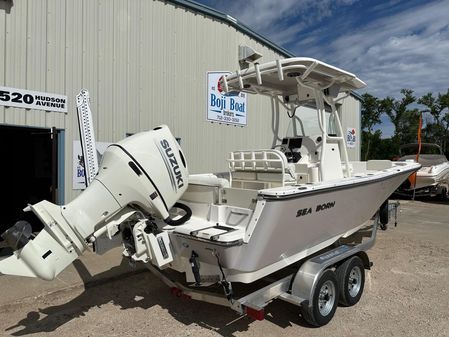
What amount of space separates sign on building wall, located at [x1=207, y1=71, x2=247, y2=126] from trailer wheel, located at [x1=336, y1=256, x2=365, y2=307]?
5296mm

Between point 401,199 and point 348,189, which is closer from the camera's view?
point 348,189

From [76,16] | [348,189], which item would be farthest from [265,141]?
[348,189]

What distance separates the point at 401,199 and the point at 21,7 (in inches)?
527

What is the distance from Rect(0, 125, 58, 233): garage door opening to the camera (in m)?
8.91

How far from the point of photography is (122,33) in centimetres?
727

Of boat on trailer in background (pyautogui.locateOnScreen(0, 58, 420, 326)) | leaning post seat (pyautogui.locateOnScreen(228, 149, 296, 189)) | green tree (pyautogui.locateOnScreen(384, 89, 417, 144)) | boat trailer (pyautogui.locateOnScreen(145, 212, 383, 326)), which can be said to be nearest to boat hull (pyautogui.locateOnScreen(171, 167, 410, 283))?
boat on trailer in background (pyautogui.locateOnScreen(0, 58, 420, 326))

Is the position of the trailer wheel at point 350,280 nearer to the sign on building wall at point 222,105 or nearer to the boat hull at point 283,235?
the boat hull at point 283,235

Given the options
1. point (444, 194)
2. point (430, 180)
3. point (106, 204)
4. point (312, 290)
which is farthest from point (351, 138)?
point (106, 204)

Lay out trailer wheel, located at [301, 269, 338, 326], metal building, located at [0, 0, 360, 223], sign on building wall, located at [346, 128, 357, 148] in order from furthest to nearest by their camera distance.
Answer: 1. sign on building wall, located at [346, 128, 357, 148]
2. metal building, located at [0, 0, 360, 223]
3. trailer wheel, located at [301, 269, 338, 326]

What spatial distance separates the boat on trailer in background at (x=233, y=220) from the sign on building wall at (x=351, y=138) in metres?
10.4

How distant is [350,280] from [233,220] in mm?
1665

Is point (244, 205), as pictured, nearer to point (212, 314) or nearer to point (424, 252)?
point (212, 314)

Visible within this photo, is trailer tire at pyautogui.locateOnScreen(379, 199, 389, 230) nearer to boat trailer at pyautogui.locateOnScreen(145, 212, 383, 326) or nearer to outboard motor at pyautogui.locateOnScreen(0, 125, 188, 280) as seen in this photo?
boat trailer at pyautogui.locateOnScreen(145, 212, 383, 326)

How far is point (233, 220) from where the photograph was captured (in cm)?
389
